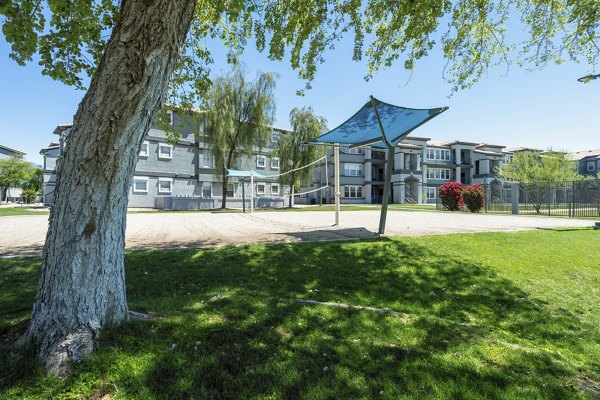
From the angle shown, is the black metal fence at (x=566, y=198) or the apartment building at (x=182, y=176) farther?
the apartment building at (x=182, y=176)

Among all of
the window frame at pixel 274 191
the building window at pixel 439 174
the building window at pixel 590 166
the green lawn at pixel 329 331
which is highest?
the building window at pixel 590 166

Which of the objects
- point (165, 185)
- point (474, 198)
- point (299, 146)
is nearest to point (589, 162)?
point (474, 198)

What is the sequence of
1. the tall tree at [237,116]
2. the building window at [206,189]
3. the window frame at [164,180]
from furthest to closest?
the building window at [206,189]
the window frame at [164,180]
the tall tree at [237,116]

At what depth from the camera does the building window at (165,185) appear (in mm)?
30163

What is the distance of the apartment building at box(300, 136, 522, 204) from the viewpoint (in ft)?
151

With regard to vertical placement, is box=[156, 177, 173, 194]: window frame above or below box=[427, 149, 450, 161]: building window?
below

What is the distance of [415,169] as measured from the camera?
46625 millimetres

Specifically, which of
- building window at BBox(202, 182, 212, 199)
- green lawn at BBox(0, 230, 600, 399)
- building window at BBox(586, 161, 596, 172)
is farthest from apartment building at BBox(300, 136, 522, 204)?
green lawn at BBox(0, 230, 600, 399)

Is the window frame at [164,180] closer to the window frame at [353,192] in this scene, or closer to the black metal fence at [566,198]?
the window frame at [353,192]

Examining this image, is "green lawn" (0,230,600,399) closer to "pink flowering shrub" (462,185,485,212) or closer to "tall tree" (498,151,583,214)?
"pink flowering shrub" (462,185,485,212)

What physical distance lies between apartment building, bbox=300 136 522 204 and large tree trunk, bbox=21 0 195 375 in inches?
1632

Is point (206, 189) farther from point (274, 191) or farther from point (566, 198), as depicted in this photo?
point (566, 198)

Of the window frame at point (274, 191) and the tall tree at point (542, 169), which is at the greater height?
the tall tree at point (542, 169)

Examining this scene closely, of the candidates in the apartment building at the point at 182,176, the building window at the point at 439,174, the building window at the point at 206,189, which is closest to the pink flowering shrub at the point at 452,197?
the apartment building at the point at 182,176
